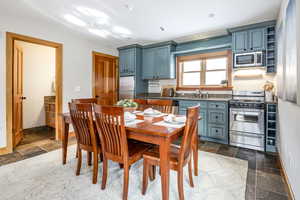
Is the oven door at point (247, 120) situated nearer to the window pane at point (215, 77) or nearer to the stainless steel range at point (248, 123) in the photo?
the stainless steel range at point (248, 123)

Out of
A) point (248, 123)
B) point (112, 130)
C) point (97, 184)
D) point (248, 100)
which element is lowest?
point (97, 184)

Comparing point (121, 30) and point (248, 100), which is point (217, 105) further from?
point (121, 30)

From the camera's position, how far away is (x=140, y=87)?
4.71m

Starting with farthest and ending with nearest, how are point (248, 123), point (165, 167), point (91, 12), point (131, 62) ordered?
1. point (131, 62)
2. point (248, 123)
3. point (91, 12)
4. point (165, 167)

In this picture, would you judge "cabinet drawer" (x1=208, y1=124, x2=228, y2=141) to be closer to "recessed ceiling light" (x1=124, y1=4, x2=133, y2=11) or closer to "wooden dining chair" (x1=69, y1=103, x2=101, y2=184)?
"wooden dining chair" (x1=69, y1=103, x2=101, y2=184)

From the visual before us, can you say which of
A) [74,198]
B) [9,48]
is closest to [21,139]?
[9,48]

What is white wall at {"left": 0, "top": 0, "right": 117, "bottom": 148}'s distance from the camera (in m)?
2.67

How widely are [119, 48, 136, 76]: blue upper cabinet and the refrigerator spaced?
0.50ft

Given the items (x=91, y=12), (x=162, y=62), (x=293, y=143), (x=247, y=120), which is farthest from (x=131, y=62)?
(x=293, y=143)

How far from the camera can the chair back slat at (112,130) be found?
4.80 feet

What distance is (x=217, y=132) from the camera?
3.27 metres

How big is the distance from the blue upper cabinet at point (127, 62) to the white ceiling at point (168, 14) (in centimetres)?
99

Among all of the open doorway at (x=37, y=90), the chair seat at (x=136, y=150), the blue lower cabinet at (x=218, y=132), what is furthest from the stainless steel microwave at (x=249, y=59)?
the open doorway at (x=37, y=90)

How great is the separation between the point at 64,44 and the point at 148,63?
85.4 inches
